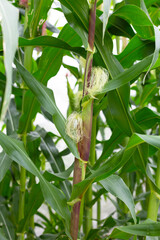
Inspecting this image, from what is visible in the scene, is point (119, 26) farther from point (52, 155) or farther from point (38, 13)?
point (52, 155)

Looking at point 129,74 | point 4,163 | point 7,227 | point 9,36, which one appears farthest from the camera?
point 7,227

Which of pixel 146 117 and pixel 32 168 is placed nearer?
pixel 32 168

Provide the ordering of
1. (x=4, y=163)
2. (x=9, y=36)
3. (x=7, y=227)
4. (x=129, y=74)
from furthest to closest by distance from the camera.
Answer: (x=7, y=227) → (x=4, y=163) → (x=129, y=74) → (x=9, y=36)

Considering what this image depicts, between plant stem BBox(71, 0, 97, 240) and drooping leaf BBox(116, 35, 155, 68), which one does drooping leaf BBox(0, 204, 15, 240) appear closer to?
plant stem BBox(71, 0, 97, 240)

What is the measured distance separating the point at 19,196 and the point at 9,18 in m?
0.60

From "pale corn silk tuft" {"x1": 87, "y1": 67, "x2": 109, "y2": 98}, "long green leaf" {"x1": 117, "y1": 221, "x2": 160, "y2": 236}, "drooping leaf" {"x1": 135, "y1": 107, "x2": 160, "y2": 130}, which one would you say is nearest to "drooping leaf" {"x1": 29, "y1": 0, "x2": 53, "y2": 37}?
"pale corn silk tuft" {"x1": 87, "y1": 67, "x2": 109, "y2": 98}

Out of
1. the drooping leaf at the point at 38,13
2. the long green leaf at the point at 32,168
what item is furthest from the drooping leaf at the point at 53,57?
the long green leaf at the point at 32,168

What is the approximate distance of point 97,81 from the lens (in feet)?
1.52

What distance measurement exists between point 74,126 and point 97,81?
76 mm

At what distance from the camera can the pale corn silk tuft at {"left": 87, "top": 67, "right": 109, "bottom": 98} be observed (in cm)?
46

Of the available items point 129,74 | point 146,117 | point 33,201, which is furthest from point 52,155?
point 129,74

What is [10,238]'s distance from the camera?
28.7 inches

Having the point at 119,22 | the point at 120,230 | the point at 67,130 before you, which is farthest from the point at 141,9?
the point at 120,230

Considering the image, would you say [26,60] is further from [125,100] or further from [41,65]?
[125,100]
